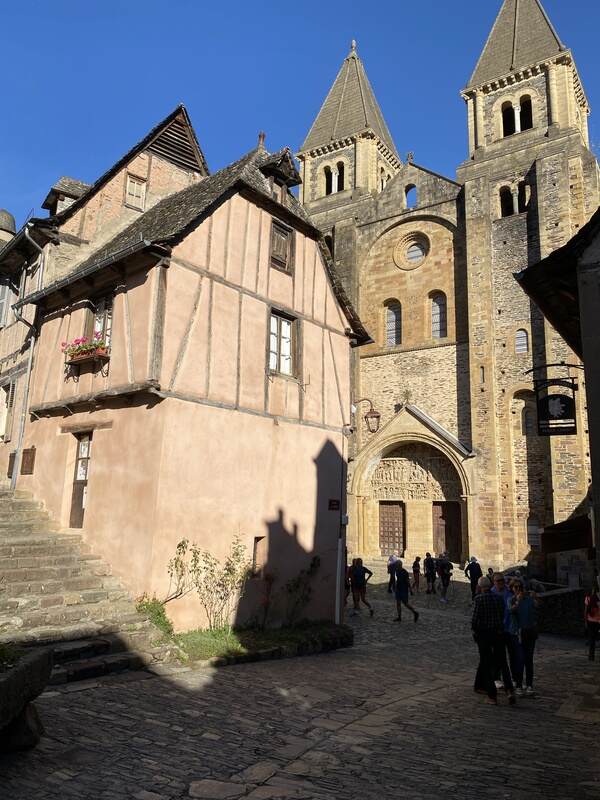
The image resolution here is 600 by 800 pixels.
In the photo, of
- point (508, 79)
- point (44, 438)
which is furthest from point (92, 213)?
point (508, 79)

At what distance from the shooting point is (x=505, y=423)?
71.2ft

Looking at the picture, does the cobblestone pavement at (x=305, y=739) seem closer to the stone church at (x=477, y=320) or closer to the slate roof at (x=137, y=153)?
the slate roof at (x=137, y=153)

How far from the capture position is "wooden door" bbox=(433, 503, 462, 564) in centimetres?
2217

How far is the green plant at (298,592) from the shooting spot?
10336 millimetres

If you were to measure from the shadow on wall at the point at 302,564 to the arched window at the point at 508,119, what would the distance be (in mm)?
20632

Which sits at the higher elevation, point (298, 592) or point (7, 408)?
point (7, 408)

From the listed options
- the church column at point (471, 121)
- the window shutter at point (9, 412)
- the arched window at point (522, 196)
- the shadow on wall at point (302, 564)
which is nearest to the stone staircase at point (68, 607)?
the shadow on wall at point (302, 564)

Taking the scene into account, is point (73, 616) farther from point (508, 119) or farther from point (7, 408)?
point (508, 119)

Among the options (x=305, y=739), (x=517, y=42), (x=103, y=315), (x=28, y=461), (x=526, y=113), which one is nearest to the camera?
(x=305, y=739)

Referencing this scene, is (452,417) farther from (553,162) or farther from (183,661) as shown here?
(183,661)

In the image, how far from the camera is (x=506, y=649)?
745cm

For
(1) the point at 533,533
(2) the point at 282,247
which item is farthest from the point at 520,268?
(2) the point at 282,247

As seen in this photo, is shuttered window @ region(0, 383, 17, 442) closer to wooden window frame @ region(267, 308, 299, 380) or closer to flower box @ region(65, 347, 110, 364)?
flower box @ region(65, 347, 110, 364)

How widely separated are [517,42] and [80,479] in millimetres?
27871
